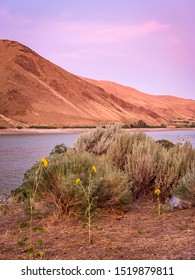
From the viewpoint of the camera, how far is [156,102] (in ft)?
544

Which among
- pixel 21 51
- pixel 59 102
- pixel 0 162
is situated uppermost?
pixel 21 51

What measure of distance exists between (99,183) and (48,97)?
86.7m

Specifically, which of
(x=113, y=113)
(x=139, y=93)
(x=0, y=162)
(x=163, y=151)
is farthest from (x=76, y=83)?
(x=163, y=151)

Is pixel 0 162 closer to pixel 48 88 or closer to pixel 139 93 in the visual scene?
pixel 48 88

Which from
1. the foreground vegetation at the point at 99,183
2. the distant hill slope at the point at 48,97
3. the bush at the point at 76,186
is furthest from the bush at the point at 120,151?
the distant hill slope at the point at 48,97

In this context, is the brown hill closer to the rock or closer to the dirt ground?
the rock

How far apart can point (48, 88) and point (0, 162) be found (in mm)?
79670

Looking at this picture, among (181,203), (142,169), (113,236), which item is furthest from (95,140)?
(113,236)

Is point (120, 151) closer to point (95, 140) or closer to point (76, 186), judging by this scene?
point (95, 140)

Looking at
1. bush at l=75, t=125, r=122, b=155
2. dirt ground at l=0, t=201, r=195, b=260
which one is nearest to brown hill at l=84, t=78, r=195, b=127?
bush at l=75, t=125, r=122, b=155

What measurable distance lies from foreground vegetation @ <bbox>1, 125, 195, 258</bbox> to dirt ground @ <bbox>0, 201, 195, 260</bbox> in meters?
0.10

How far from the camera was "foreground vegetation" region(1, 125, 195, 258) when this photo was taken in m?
5.96

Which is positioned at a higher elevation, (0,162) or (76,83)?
(76,83)

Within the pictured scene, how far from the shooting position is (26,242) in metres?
5.08
